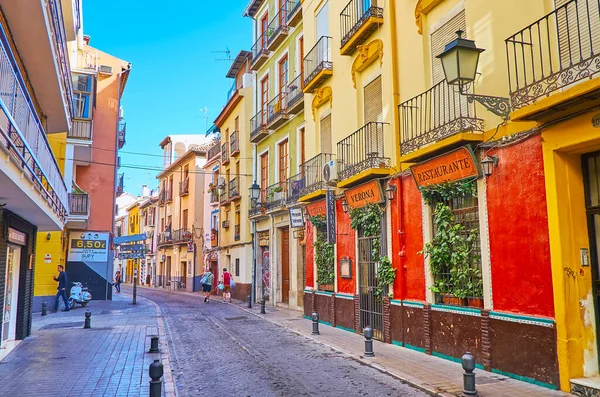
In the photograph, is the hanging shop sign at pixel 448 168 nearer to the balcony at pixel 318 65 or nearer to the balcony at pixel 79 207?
the balcony at pixel 318 65

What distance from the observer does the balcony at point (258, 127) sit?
22873 mm

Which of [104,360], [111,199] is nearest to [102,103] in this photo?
[111,199]

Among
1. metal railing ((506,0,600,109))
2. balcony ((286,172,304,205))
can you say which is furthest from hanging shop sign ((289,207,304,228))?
metal railing ((506,0,600,109))

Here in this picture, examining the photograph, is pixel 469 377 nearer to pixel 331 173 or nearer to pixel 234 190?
pixel 331 173

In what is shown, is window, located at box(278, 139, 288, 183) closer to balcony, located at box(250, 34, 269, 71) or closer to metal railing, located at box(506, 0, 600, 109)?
balcony, located at box(250, 34, 269, 71)

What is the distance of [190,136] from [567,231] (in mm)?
43060

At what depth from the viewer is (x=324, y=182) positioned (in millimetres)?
15133

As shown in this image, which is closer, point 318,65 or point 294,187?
point 318,65

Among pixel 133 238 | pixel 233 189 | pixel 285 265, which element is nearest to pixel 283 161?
pixel 285 265

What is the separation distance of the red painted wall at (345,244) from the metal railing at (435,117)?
3772 mm

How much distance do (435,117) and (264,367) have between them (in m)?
5.81

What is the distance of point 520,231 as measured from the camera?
7688 millimetres

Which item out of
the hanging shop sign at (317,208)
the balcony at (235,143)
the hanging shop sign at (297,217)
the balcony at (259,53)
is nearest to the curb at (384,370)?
the hanging shop sign at (317,208)

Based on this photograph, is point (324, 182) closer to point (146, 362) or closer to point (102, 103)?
point (146, 362)
